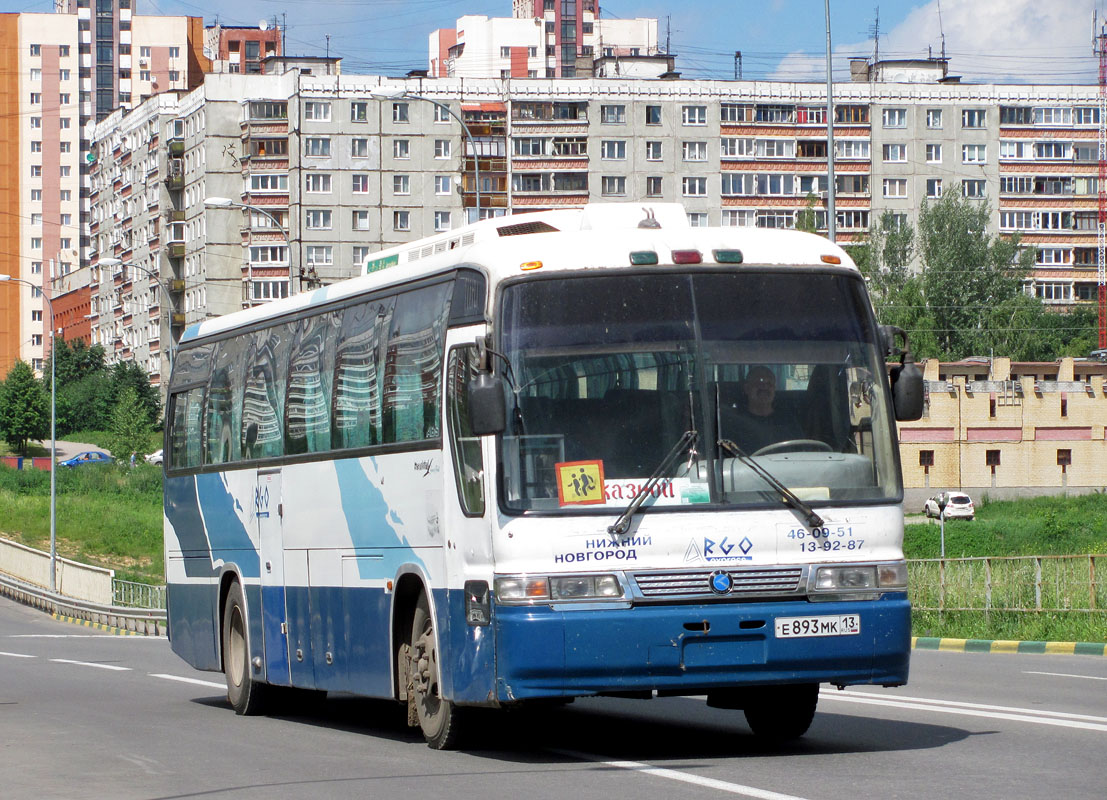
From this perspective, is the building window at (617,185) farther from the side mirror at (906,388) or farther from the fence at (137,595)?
the side mirror at (906,388)

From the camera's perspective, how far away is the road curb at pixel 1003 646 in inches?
911

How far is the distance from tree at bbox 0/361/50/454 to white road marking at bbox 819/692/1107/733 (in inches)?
4627

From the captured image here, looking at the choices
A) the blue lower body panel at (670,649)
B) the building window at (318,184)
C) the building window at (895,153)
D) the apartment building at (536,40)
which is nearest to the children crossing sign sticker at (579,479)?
the blue lower body panel at (670,649)

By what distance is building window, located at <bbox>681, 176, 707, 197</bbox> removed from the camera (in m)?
118

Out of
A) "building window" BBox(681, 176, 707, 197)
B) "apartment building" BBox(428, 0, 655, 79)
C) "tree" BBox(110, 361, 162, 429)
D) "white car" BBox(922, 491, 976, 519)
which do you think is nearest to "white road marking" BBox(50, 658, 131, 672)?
"white car" BBox(922, 491, 976, 519)

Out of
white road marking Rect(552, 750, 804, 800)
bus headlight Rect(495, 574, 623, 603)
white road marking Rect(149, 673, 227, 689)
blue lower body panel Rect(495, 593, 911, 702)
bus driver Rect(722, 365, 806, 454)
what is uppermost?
bus driver Rect(722, 365, 806, 454)

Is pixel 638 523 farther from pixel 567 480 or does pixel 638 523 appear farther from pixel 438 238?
pixel 438 238

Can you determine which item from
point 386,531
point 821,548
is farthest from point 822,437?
point 386,531

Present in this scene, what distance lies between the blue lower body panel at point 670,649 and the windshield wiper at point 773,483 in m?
0.48

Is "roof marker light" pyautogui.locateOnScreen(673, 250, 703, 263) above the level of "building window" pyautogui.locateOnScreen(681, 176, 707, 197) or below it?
below

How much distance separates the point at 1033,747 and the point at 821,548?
1.73 m

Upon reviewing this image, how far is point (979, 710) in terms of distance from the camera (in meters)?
13.7

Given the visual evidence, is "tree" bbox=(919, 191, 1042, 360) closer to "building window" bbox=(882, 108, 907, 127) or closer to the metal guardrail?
"building window" bbox=(882, 108, 907, 127)

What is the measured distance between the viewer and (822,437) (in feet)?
35.7
